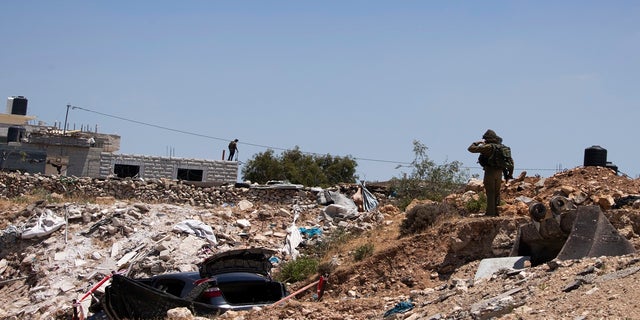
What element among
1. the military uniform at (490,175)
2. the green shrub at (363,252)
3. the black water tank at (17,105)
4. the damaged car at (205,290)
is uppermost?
the black water tank at (17,105)

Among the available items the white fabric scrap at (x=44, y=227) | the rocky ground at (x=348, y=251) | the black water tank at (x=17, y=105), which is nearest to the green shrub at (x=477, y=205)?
the rocky ground at (x=348, y=251)

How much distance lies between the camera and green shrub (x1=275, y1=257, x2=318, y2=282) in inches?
662

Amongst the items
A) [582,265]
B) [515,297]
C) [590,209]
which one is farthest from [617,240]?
[515,297]

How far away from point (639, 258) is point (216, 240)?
38.1ft

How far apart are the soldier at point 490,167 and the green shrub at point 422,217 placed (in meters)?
1.01

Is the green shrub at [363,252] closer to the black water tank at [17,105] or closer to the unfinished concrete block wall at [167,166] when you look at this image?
the unfinished concrete block wall at [167,166]

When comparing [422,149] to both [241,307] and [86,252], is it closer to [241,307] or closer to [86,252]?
[86,252]

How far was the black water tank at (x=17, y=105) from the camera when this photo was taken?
64.9 metres

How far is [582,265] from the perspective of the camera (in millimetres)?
10383

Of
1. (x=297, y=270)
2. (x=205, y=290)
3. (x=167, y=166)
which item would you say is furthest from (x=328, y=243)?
(x=167, y=166)

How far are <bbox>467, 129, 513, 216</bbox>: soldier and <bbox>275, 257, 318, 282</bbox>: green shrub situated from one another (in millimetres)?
3644

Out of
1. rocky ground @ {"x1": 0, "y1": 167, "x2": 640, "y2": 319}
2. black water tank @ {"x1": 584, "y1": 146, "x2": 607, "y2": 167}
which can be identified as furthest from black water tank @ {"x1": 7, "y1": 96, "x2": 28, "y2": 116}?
black water tank @ {"x1": 584, "y1": 146, "x2": 607, "y2": 167}

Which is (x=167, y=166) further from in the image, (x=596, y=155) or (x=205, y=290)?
(x=205, y=290)

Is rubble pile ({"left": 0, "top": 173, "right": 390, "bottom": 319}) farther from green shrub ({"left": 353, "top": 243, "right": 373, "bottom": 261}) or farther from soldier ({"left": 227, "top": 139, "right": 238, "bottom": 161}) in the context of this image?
soldier ({"left": 227, "top": 139, "right": 238, "bottom": 161})
